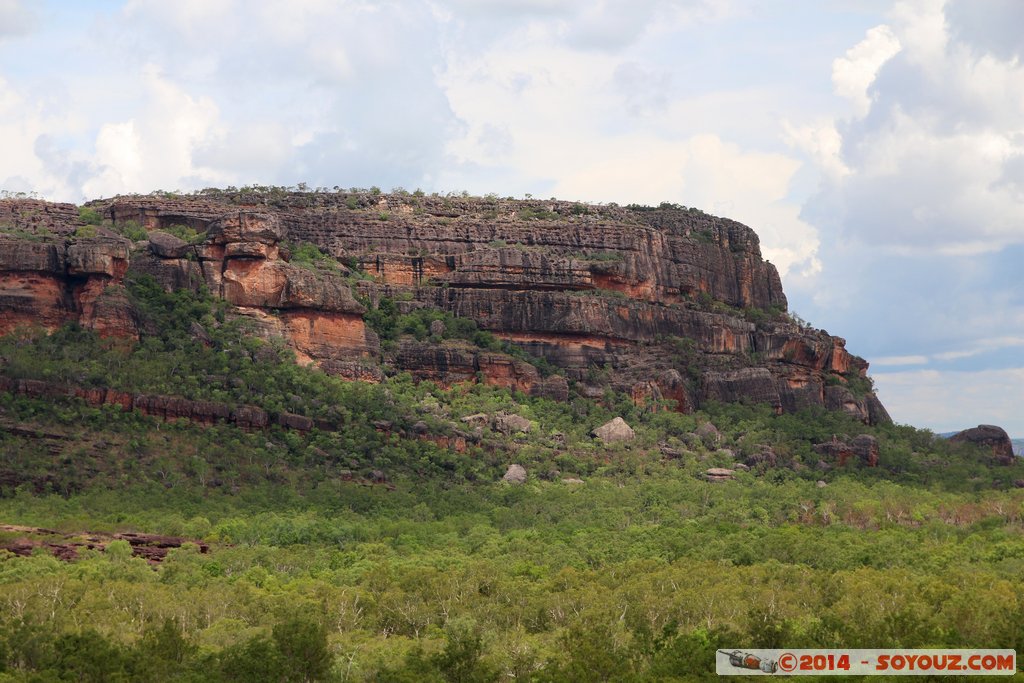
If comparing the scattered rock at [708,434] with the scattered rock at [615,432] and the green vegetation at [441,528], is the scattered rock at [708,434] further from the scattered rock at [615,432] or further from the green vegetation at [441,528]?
the scattered rock at [615,432]

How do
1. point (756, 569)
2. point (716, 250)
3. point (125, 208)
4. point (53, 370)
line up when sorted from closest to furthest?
point (756, 569) → point (53, 370) → point (125, 208) → point (716, 250)

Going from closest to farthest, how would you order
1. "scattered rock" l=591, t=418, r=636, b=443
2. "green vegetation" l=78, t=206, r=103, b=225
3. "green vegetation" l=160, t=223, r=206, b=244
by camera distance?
"scattered rock" l=591, t=418, r=636, b=443 → "green vegetation" l=160, t=223, r=206, b=244 → "green vegetation" l=78, t=206, r=103, b=225

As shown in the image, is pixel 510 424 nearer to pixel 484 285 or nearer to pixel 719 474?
pixel 719 474

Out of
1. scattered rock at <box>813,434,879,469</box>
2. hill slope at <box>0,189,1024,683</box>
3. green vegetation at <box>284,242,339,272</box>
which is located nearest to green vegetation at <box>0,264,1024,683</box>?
hill slope at <box>0,189,1024,683</box>

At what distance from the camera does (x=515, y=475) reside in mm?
109438

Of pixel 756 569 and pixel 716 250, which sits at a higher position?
pixel 716 250

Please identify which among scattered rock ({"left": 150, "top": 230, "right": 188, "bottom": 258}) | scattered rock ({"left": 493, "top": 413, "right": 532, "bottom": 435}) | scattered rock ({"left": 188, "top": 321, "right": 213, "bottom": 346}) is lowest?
scattered rock ({"left": 493, "top": 413, "right": 532, "bottom": 435})

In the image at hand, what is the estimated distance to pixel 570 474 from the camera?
366 feet

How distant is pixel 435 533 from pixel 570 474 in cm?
1720

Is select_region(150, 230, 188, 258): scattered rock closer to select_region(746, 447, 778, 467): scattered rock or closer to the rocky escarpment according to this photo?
the rocky escarpment

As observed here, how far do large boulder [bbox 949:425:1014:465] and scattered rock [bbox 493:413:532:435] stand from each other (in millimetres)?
32882

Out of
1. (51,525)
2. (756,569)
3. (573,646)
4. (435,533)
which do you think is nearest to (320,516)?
(435,533)

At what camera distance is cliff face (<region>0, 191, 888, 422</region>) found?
383 ft

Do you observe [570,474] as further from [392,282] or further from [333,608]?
[333,608]
